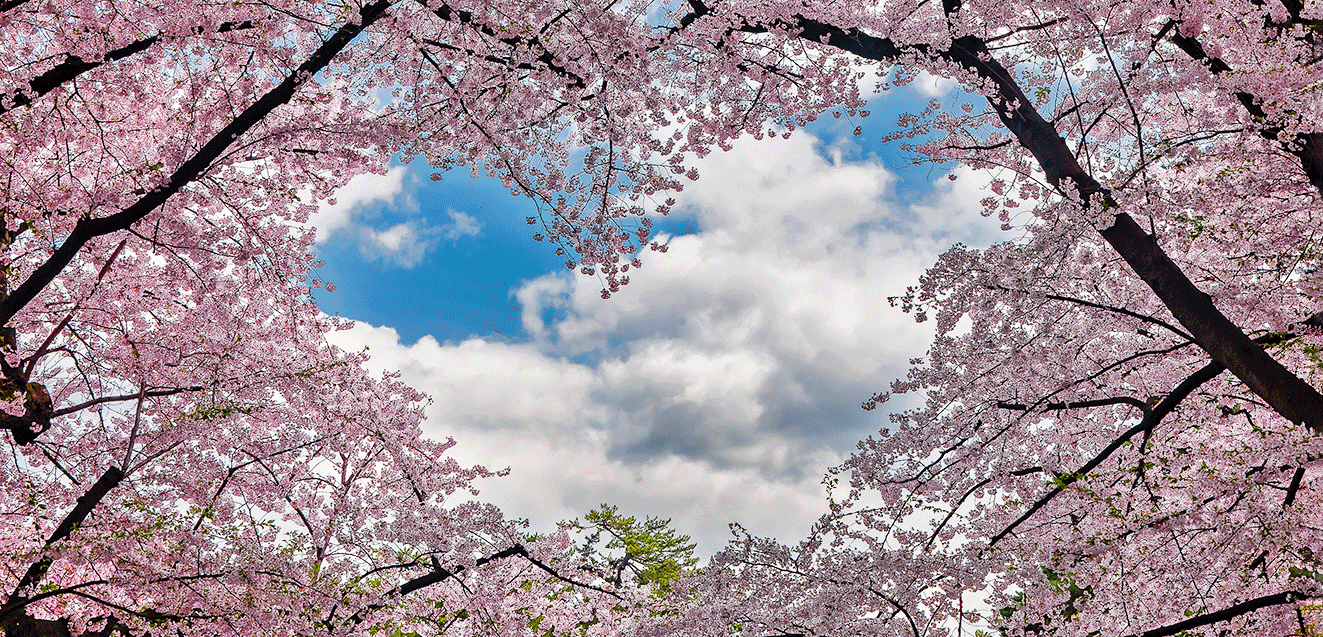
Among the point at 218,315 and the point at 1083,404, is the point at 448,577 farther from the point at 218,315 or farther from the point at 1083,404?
the point at 1083,404

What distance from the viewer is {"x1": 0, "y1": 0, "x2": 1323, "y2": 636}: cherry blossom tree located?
697 centimetres

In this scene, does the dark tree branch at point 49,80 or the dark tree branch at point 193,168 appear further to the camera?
the dark tree branch at point 49,80

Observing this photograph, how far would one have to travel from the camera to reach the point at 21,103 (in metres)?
6.54

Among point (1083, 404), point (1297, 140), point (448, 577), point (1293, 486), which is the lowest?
point (448, 577)

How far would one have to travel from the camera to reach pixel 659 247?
9047mm

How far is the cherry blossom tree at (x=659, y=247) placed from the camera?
22.9 ft

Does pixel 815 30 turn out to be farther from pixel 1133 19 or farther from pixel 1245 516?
pixel 1245 516

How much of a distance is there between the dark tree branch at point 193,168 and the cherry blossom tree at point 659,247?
25mm

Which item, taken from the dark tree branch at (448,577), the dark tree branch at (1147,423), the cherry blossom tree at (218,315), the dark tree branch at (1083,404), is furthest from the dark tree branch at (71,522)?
the dark tree branch at (1083,404)

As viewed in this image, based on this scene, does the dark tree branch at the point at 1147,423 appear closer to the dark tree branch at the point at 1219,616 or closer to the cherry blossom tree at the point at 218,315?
the dark tree branch at the point at 1219,616

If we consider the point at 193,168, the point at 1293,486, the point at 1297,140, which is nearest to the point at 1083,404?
the point at 1293,486

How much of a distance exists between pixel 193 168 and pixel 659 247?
4.40m

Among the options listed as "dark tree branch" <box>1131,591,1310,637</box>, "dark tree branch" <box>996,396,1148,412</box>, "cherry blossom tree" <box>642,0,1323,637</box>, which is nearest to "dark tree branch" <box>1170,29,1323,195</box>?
"cherry blossom tree" <box>642,0,1323,637</box>

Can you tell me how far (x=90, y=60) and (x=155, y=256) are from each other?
479 centimetres
